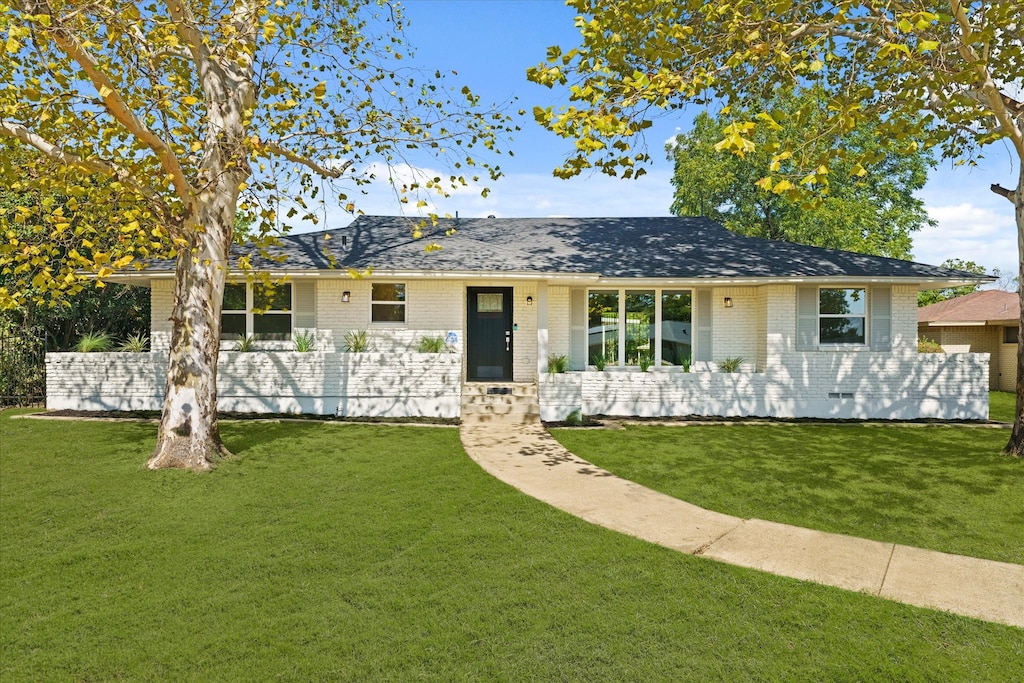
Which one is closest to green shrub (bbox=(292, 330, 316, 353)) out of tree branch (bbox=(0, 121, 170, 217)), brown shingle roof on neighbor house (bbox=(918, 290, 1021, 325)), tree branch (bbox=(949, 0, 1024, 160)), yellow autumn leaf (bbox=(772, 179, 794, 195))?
tree branch (bbox=(0, 121, 170, 217))

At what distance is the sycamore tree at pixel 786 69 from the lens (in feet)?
19.6

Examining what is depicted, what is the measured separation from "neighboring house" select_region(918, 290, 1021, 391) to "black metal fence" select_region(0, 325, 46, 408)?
95.3 feet

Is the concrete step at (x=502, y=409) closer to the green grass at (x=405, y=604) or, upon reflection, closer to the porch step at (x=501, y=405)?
the porch step at (x=501, y=405)

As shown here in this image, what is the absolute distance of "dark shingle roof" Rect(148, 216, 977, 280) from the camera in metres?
13.5

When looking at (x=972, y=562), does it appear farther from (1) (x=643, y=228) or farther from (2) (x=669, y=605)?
(1) (x=643, y=228)

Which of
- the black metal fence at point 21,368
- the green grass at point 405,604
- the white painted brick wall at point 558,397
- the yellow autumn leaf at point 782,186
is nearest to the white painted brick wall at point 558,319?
the white painted brick wall at point 558,397

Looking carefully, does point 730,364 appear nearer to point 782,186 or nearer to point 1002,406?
point 1002,406

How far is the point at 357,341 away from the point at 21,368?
899 centimetres

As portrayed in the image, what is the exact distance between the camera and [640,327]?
14766mm

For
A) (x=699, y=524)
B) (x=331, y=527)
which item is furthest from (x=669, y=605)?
(x=331, y=527)

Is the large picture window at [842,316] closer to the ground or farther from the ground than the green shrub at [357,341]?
farther from the ground

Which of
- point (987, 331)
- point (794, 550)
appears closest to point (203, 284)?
point (794, 550)

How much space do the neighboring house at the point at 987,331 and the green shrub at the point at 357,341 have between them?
2088 centimetres

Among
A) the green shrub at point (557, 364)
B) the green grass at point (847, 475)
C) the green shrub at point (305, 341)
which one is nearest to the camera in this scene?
the green grass at point (847, 475)
